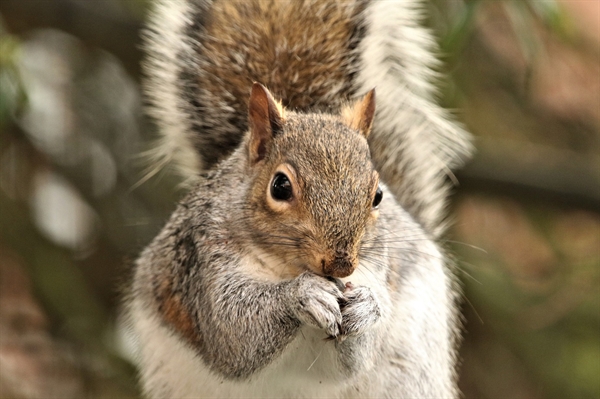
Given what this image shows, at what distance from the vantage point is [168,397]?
6.57 feet

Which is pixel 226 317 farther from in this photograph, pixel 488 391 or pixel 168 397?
pixel 488 391

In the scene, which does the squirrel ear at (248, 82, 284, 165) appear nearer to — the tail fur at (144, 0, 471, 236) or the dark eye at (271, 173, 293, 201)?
the dark eye at (271, 173, 293, 201)

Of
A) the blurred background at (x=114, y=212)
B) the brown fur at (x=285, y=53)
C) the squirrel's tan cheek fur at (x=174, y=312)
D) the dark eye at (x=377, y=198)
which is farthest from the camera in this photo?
the blurred background at (x=114, y=212)

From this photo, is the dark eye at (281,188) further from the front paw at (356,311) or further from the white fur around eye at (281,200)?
the front paw at (356,311)

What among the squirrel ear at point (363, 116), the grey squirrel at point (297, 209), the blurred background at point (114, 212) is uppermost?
the squirrel ear at point (363, 116)

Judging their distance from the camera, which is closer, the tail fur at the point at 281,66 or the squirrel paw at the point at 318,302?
the squirrel paw at the point at 318,302

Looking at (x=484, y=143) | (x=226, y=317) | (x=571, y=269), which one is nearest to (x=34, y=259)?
(x=226, y=317)

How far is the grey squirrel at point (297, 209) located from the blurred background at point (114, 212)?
0.94 ft

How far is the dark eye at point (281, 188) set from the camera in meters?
1.51

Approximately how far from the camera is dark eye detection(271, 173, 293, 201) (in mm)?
1513

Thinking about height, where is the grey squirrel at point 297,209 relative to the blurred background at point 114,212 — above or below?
above

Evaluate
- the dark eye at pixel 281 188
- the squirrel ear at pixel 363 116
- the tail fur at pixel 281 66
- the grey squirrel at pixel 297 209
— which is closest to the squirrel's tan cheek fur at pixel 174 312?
the grey squirrel at pixel 297 209

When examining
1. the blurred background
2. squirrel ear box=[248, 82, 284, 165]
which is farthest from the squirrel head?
the blurred background

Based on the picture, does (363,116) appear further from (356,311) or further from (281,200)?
(356,311)
